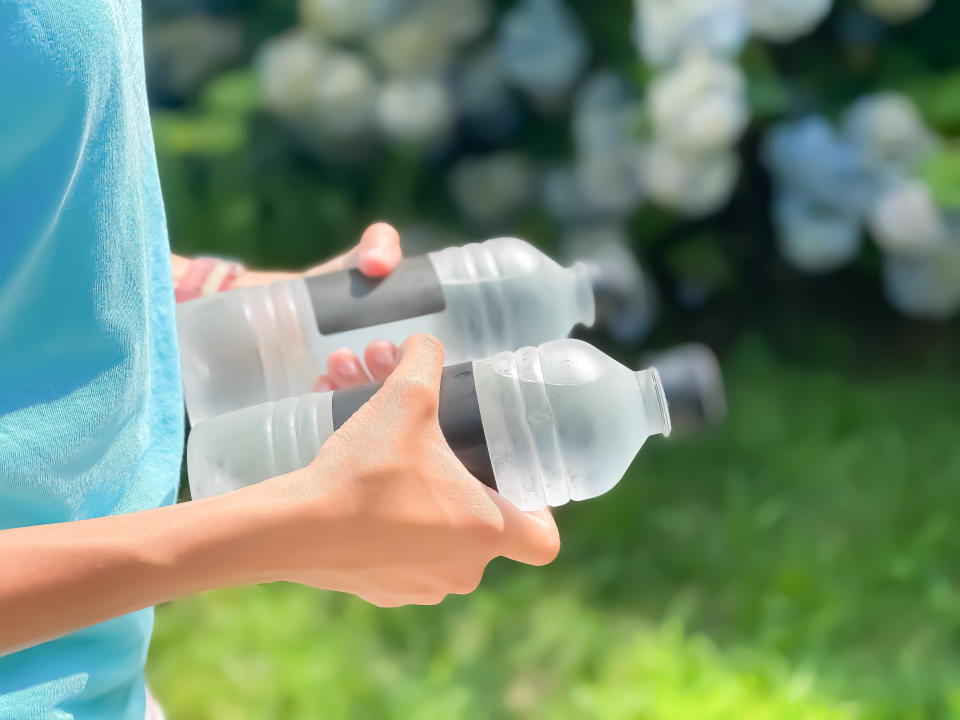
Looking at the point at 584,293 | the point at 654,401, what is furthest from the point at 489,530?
the point at 584,293

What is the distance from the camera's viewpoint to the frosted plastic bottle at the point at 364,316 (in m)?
0.84

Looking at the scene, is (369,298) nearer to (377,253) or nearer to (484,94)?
(377,253)

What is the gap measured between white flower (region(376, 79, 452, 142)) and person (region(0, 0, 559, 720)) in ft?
4.02

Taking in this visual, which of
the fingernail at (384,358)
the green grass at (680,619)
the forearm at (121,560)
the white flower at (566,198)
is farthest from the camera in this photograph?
the white flower at (566,198)

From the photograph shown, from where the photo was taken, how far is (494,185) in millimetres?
1965

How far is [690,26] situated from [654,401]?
1188mm

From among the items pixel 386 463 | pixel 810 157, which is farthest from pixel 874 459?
pixel 386 463

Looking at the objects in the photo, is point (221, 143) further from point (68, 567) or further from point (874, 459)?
point (68, 567)

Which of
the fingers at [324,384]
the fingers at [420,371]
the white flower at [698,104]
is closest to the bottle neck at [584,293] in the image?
the fingers at [324,384]

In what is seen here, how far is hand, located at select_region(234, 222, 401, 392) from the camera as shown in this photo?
793 millimetres

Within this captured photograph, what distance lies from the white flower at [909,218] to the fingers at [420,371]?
139cm

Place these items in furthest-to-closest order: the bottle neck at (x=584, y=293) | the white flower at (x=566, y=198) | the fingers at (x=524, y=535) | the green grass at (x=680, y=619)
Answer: the white flower at (x=566, y=198) → the green grass at (x=680, y=619) → the bottle neck at (x=584, y=293) → the fingers at (x=524, y=535)

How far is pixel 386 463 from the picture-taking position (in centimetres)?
53

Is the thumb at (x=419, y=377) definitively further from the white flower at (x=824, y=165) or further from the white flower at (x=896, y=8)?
the white flower at (x=896, y=8)
